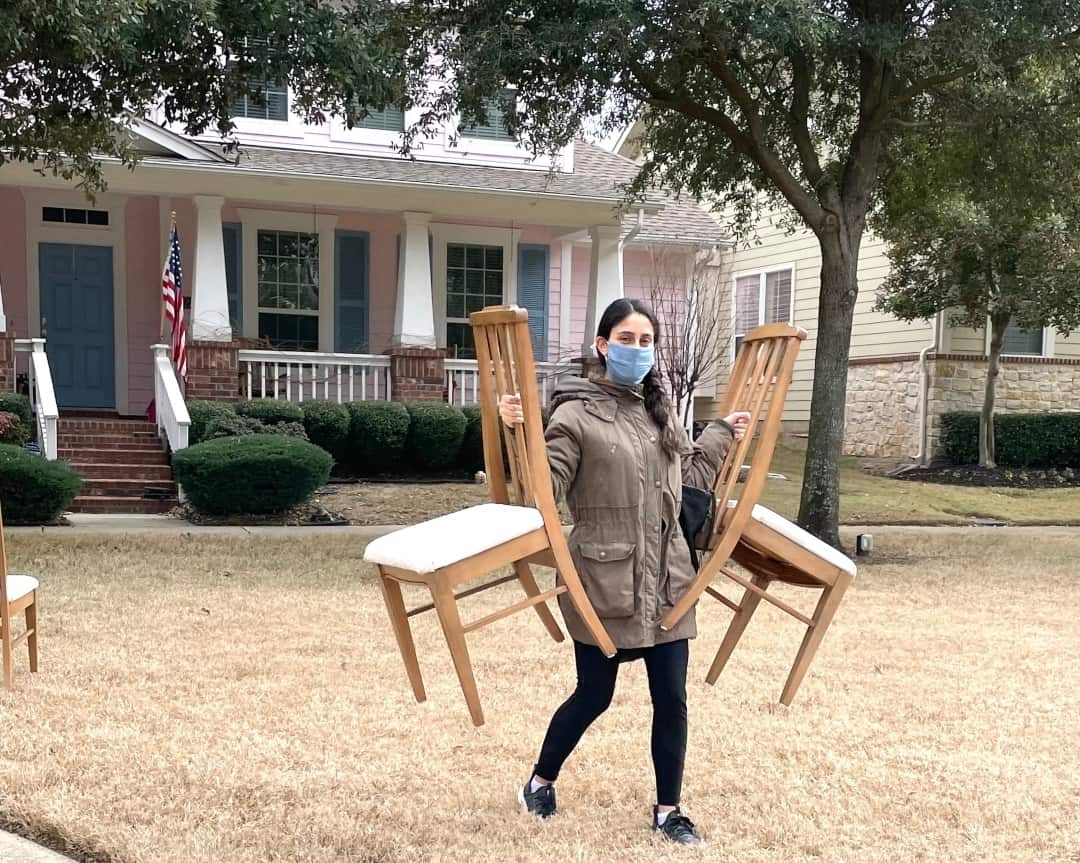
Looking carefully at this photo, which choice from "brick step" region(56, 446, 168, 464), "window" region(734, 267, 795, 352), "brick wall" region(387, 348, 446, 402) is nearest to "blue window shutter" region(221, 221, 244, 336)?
"brick wall" region(387, 348, 446, 402)

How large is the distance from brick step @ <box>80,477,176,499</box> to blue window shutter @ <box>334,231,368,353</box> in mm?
4055

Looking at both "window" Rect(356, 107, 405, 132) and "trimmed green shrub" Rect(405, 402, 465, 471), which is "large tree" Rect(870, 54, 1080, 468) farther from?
"window" Rect(356, 107, 405, 132)

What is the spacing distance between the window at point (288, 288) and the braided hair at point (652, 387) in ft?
41.3

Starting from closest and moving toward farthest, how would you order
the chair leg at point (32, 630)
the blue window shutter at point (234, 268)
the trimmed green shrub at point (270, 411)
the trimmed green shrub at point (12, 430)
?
the chair leg at point (32, 630), the trimmed green shrub at point (12, 430), the trimmed green shrub at point (270, 411), the blue window shutter at point (234, 268)

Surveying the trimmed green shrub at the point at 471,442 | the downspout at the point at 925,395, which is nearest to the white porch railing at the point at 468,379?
the trimmed green shrub at the point at 471,442

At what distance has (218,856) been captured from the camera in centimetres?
322

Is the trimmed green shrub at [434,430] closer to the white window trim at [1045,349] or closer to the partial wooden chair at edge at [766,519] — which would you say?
the white window trim at [1045,349]

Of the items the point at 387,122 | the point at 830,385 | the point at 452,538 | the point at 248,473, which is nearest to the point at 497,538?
the point at 452,538

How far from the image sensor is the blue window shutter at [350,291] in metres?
15.8

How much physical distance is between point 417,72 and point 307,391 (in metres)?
5.81

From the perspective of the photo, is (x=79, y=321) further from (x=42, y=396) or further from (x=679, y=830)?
(x=679, y=830)

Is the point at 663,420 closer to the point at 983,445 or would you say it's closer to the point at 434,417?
the point at 434,417

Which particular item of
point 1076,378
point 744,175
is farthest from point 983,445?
point 744,175

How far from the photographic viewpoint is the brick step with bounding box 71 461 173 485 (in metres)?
12.4
